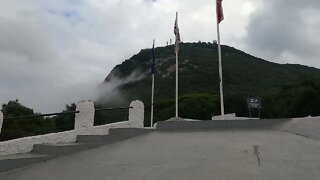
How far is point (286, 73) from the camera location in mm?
65062

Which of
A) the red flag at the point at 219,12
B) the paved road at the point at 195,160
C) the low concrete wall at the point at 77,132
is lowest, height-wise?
the paved road at the point at 195,160

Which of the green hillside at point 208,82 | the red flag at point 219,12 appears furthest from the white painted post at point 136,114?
the green hillside at point 208,82

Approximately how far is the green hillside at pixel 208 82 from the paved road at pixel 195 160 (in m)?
29.0

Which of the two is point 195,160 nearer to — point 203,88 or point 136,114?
point 136,114

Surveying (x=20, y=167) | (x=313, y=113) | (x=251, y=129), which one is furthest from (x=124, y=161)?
(x=313, y=113)

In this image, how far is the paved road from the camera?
22.7 feet

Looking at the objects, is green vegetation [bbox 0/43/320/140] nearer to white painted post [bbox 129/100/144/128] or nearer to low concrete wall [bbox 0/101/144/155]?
white painted post [bbox 129/100/144/128]

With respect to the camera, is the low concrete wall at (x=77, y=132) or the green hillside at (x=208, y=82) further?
the green hillside at (x=208, y=82)

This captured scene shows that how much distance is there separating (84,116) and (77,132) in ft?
2.57

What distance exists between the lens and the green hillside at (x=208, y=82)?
45.8 metres

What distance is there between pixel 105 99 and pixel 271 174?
48735 millimetres

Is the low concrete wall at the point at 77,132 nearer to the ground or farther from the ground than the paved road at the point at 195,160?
farther from the ground

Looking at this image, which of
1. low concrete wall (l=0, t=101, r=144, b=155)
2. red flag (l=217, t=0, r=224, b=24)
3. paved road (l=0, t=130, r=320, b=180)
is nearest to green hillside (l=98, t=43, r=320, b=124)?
low concrete wall (l=0, t=101, r=144, b=155)

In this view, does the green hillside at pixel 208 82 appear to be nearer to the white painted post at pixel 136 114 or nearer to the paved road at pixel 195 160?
the white painted post at pixel 136 114
